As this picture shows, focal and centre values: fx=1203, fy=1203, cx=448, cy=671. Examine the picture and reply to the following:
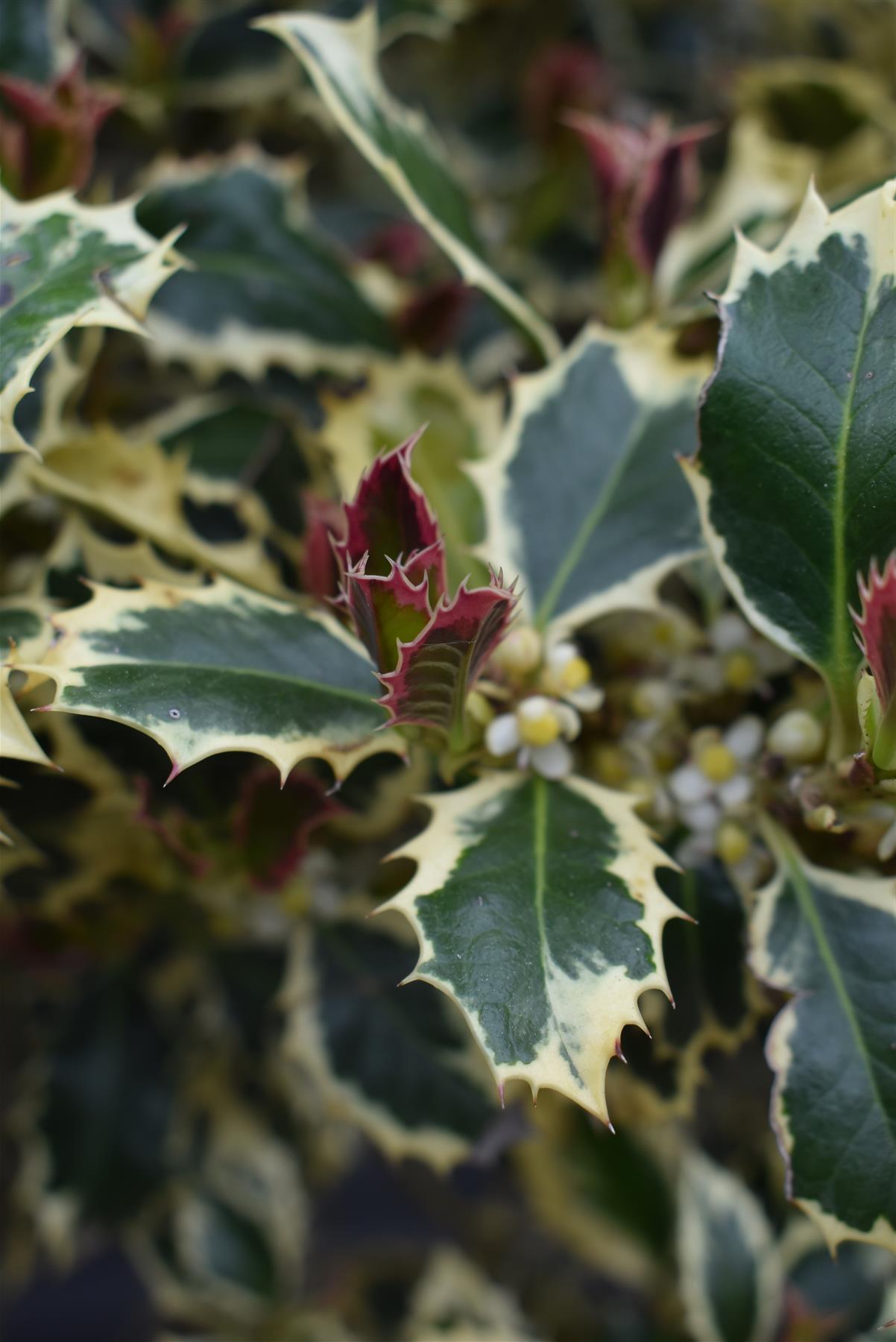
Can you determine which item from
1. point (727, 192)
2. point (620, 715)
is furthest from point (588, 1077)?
point (727, 192)

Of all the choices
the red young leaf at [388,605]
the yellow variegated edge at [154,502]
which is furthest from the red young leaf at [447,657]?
the yellow variegated edge at [154,502]

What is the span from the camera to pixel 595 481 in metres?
0.84

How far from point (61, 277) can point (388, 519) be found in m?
0.26

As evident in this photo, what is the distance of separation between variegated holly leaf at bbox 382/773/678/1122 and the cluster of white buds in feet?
0.12

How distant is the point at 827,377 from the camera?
0.68 meters

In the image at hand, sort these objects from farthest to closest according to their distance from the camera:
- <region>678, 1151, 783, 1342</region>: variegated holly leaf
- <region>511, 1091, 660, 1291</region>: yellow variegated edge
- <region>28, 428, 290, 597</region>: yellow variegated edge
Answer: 1. <region>511, 1091, 660, 1291</region>: yellow variegated edge
2. <region>678, 1151, 783, 1342</region>: variegated holly leaf
3. <region>28, 428, 290, 597</region>: yellow variegated edge

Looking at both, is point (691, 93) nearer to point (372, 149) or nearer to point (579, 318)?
point (579, 318)

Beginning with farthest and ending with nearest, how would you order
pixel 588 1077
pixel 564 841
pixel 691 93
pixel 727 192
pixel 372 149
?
pixel 691 93 → pixel 727 192 → pixel 372 149 → pixel 564 841 → pixel 588 1077

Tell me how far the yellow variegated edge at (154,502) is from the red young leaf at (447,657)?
8.8 inches

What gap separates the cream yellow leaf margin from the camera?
679mm

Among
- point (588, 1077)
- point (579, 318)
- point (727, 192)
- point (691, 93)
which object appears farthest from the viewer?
point (691, 93)

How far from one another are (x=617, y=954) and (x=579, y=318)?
35.3 inches

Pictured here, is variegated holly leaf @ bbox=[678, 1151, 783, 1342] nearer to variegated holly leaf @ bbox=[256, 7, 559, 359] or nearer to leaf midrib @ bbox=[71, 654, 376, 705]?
leaf midrib @ bbox=[71, 654, 376, 705]

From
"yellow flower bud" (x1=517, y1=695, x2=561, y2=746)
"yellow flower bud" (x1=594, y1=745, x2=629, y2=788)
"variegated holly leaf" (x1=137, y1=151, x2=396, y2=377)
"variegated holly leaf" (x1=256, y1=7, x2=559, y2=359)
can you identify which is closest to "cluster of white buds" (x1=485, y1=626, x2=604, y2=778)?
"yellow flower bud" (x1=517, y1=695, x2=561, y2=746)
